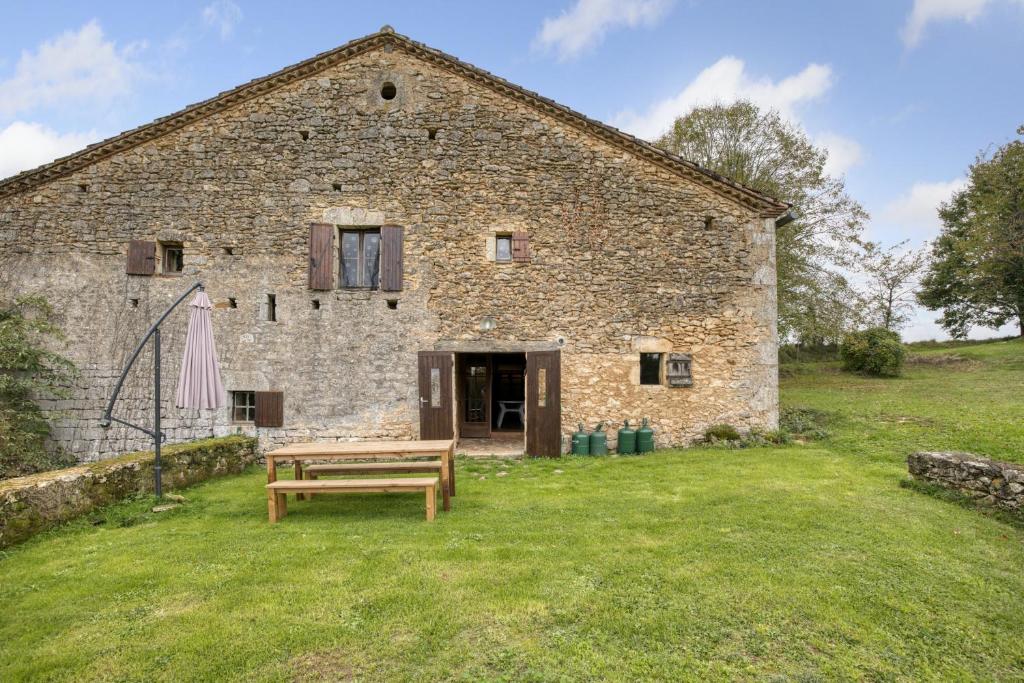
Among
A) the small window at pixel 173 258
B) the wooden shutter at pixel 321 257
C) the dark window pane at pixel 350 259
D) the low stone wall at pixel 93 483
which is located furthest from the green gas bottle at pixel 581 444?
the small window at pixel 173 258

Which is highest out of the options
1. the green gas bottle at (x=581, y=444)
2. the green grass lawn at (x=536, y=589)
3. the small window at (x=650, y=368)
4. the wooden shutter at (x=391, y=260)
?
the wooden shutter at (x=391, y=260)

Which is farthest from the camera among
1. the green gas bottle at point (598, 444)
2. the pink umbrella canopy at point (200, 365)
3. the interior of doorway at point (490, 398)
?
the interior of doorway at point (490, 398)

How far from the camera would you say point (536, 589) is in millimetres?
3641

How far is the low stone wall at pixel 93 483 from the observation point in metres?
4.88

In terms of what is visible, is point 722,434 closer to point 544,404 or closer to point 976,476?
point 544,404

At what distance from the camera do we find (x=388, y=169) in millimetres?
9656

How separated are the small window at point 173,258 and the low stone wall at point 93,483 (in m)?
3.90

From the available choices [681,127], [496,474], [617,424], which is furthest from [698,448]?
[681,127]

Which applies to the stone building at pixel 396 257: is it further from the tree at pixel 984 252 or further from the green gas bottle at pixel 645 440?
the tree at pixel 984 252

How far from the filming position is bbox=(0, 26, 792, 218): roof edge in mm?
9461

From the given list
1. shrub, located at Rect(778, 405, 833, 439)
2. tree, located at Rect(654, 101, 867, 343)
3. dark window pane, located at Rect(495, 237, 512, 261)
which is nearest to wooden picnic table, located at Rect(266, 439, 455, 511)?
dark window pane, located at Rect(495, 237, 512, 261)

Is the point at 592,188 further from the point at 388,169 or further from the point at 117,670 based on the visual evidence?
the point at 117,670

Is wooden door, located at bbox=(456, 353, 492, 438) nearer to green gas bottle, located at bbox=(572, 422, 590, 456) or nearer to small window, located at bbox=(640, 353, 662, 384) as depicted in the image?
green gas bottle, located at bbox=(572, 422, 590, 456)

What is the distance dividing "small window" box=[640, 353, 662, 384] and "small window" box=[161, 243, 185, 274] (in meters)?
9.60
